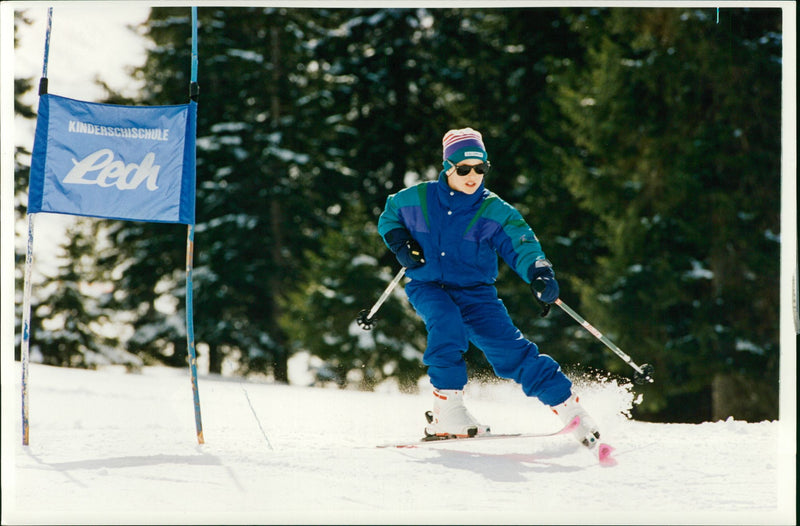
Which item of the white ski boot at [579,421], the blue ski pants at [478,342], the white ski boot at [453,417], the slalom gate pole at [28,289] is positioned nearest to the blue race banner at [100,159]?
the slalom gate pole at [28,289]

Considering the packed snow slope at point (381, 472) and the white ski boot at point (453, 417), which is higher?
the white ski boot at point (453, 417)

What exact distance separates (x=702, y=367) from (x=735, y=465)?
16.0 ft

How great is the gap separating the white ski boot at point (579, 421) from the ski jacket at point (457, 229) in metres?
0.64

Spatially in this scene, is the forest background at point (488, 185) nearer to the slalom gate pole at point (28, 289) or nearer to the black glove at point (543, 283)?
the black glove at point (543, 283)

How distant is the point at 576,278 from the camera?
8.43 m

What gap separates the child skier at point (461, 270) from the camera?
3531 millimetres

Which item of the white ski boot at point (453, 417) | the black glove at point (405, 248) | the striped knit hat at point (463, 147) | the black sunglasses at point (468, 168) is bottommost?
the white ski boot at point (453, 417)

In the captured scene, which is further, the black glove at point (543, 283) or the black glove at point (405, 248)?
the black glove at point (405, 248)

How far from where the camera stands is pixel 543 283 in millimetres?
3377

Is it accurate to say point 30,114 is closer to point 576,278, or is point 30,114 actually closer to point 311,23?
point 311,23

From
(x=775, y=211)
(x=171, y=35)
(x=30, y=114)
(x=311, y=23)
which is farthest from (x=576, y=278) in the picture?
(x=30, y=114)

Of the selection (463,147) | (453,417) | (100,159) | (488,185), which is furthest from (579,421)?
(488,185)

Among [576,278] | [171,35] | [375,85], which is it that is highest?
[171,35]

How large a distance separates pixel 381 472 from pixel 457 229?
110 cm
